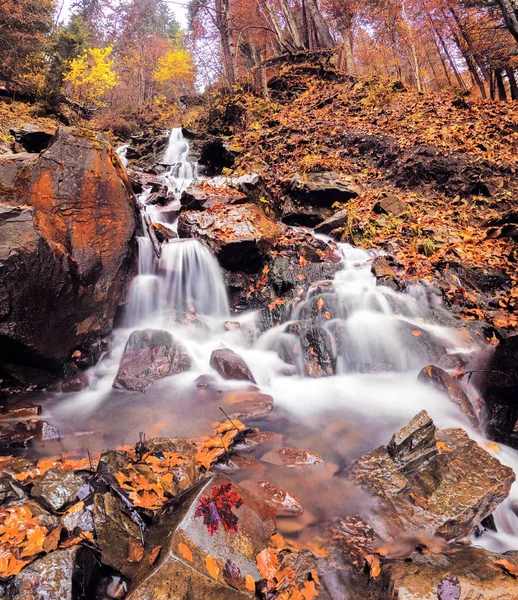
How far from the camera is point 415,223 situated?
30.3ft

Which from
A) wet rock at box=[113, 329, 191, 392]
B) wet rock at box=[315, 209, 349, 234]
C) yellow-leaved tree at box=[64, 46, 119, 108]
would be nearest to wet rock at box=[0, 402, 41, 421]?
wet rock at box=[113, 329, 191, 392]

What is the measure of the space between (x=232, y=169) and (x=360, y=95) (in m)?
7.12

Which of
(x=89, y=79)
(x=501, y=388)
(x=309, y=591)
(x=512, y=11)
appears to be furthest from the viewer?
(x=89, y=79)

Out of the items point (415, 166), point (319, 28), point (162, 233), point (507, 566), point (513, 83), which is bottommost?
point (507, 566)

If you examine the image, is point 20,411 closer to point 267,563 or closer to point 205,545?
point 205,545

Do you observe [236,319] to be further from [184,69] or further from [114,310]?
[184,69]

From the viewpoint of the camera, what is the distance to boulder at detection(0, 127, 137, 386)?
189 inches

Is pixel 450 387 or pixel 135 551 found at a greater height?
pixel 135 551

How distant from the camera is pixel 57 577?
2.11 meters

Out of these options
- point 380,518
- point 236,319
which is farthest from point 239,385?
point 380,518

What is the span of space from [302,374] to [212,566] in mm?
4082

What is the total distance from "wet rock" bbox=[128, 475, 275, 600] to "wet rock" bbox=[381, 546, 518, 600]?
95 centimetres

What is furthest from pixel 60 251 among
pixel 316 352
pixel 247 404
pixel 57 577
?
pixel 316 352

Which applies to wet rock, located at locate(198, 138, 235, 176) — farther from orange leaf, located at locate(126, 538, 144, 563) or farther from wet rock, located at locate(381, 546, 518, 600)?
wet rock, located at locate(381, 546, 518, 600)
